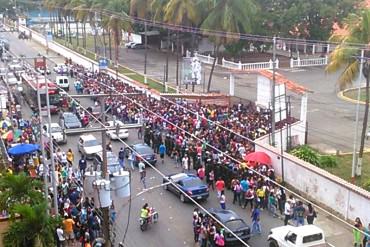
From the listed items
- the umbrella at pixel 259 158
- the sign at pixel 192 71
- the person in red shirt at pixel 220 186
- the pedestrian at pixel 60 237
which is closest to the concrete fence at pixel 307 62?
the sign at pixel 192 71

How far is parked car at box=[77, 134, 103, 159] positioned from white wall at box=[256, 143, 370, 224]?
948 centimetres

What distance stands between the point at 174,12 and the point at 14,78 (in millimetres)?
17267

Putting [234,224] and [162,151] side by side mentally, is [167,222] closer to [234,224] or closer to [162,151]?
[234,224]

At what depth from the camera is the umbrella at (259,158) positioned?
27.6 metres

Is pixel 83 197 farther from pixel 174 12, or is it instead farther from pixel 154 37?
pixel 154 37

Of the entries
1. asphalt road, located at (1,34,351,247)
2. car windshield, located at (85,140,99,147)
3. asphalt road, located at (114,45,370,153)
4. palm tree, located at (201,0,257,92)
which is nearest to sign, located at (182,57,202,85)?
palm tree, located at (201,0,257,92)

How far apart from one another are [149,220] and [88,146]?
35.6 ft

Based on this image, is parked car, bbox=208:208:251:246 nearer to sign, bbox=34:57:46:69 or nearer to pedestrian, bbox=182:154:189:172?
pedestrian, bbox=182:154:189:172

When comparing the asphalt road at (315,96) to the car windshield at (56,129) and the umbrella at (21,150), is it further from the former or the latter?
the umbrella at (21,150)

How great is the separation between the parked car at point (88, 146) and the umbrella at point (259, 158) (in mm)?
9091

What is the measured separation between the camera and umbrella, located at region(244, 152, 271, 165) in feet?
90.5

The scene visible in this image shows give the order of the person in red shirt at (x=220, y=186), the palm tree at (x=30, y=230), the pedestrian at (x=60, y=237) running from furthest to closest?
the person in red shirt at (x=220, y=186) < the pedestrian at (x=60, y=237) < the palm tree at (x=30, y=230)

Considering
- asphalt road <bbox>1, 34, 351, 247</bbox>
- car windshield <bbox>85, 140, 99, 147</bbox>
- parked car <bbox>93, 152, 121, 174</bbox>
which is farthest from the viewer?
car windshield <bbox>85, 140, 99, 147</bbox>

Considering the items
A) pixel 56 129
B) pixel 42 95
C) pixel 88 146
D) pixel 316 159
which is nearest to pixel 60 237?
pixel 88 146
